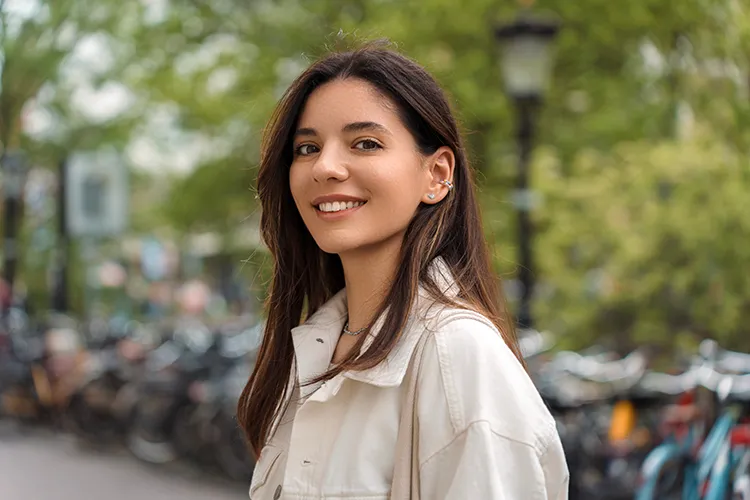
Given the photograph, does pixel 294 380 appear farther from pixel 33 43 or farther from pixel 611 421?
pixel 33 43

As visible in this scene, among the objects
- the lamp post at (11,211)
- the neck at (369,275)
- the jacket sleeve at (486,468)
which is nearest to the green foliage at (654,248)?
the neck at (369,275)

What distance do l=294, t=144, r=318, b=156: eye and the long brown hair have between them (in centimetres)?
5

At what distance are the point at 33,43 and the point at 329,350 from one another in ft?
35.1

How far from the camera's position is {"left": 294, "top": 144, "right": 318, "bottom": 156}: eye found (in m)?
1.73

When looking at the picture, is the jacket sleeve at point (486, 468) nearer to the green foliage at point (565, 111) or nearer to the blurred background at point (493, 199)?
the blurred background at point (493, 199)

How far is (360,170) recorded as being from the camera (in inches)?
64.0

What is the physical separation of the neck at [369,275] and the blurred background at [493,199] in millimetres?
3383

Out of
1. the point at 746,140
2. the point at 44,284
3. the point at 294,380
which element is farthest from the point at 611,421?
the point at 44,284

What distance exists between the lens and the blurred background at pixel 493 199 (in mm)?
7453

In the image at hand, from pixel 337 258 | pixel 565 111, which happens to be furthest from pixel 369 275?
pixel 565 111

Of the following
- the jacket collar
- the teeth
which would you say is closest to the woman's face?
the teeth

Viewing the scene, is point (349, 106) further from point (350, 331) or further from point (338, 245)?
point (350, 331)

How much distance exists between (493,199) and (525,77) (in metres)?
3.06

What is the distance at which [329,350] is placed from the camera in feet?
5.84
